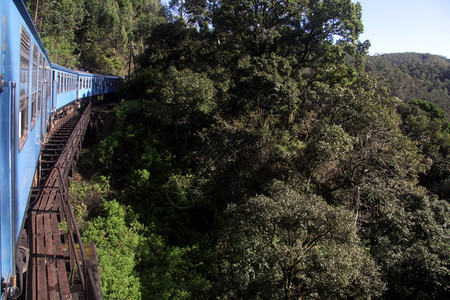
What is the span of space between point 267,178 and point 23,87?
8.35 m

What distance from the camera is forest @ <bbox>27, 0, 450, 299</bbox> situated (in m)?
6.85

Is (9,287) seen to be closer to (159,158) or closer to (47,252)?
(47,252)

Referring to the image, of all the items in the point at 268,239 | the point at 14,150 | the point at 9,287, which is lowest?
the point at 268,239

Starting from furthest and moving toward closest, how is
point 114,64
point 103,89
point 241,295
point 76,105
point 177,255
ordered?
point 114,64 < point 103,89 < point 76,105 < point 177,255 < point 241,295

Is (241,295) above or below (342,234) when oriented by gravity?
below

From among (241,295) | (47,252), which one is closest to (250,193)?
(241,295)

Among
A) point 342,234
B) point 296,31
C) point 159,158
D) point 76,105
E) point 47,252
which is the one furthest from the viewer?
point 76,105

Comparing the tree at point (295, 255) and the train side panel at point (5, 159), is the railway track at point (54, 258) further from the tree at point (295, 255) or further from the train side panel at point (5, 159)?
the tree at point (295, 255)

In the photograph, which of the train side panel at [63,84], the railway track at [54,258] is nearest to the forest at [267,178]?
the train side panel at [63,84]

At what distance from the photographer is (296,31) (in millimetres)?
15086

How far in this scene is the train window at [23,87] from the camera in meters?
3.06

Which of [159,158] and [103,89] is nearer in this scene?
[159,158]

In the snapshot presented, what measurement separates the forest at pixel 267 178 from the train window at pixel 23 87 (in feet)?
16.3

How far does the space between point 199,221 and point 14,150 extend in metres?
10.1
